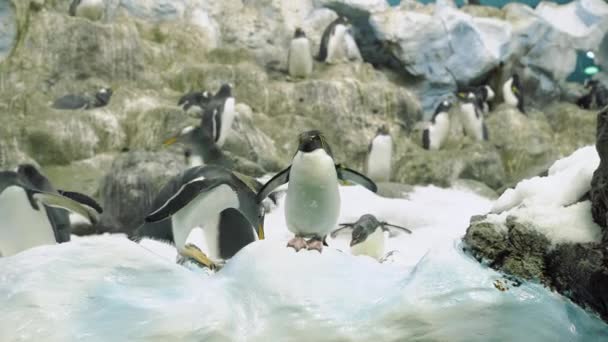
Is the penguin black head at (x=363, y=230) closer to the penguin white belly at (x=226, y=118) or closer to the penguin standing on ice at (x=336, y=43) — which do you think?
the penguin white belly at (x=226, y=118)

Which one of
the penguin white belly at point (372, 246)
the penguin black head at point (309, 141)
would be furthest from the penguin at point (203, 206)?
the penguin white belly at point (372, 246)

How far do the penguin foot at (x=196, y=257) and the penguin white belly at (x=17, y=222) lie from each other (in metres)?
0.80

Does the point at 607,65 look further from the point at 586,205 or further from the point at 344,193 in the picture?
the point at 586,205

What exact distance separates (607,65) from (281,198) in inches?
397

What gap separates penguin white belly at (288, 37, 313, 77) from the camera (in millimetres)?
10586

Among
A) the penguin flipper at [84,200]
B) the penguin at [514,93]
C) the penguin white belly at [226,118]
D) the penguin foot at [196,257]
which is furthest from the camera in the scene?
the penguin at [514,93]

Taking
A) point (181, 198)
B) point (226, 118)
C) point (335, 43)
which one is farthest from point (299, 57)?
point (181, 198)

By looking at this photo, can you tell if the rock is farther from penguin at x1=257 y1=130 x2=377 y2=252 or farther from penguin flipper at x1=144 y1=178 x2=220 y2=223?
penguin at x1=257 y1=130 x2=377 y2=252

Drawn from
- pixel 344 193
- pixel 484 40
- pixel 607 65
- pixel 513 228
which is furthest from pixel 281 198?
pixel 607 65

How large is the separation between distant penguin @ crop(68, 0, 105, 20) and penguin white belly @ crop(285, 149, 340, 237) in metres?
8.52

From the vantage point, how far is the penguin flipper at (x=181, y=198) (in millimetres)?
3414

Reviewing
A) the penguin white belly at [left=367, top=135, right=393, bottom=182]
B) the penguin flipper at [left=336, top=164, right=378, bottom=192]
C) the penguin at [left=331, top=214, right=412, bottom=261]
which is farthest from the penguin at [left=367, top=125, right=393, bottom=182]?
the penguin flipper at [left=336, top=164, right=378, bottom=192]

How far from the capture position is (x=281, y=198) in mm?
6641

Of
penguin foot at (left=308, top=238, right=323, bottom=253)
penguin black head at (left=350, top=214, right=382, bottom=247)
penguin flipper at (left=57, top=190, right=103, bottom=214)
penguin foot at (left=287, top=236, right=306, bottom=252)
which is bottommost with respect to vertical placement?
penguin black head at (left=350, top=214, right=382, bottom=247)
